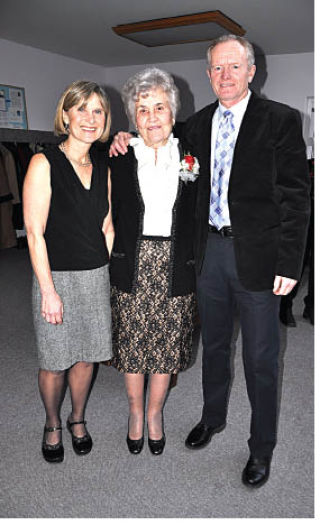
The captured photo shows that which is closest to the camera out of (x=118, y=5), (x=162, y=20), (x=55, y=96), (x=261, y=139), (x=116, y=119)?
(x=261, y=139)

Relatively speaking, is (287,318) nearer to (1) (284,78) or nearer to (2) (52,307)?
(2) (52,307)

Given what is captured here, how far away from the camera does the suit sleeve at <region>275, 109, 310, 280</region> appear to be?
5.64ft

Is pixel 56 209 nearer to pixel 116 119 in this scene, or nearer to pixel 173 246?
pixel 173 246

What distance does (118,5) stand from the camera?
16.6 ft

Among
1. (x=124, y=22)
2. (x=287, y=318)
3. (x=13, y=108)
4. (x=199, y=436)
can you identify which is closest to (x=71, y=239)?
(x=199, y=436)

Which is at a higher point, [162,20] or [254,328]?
[162,20]

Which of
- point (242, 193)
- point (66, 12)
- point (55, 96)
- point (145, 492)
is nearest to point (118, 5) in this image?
point (66, 12)

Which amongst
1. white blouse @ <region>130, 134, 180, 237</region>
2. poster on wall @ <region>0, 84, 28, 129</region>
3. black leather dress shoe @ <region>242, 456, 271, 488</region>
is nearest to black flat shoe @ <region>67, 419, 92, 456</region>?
black leather dress shoe @ <region>242, 456, 271, 488</region>

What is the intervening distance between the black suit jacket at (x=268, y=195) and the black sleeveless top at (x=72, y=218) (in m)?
0.57

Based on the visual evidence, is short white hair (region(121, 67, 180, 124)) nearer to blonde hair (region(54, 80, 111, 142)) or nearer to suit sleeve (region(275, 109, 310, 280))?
blonde hair (region(54, 80, 111, 142))

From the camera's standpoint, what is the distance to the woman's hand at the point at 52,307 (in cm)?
185

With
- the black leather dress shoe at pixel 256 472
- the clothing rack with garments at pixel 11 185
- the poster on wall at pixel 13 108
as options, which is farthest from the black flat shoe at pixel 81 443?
the poster on wall at pixel 13 108

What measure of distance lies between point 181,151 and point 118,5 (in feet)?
13.0

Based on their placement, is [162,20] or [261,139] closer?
[261,139]
